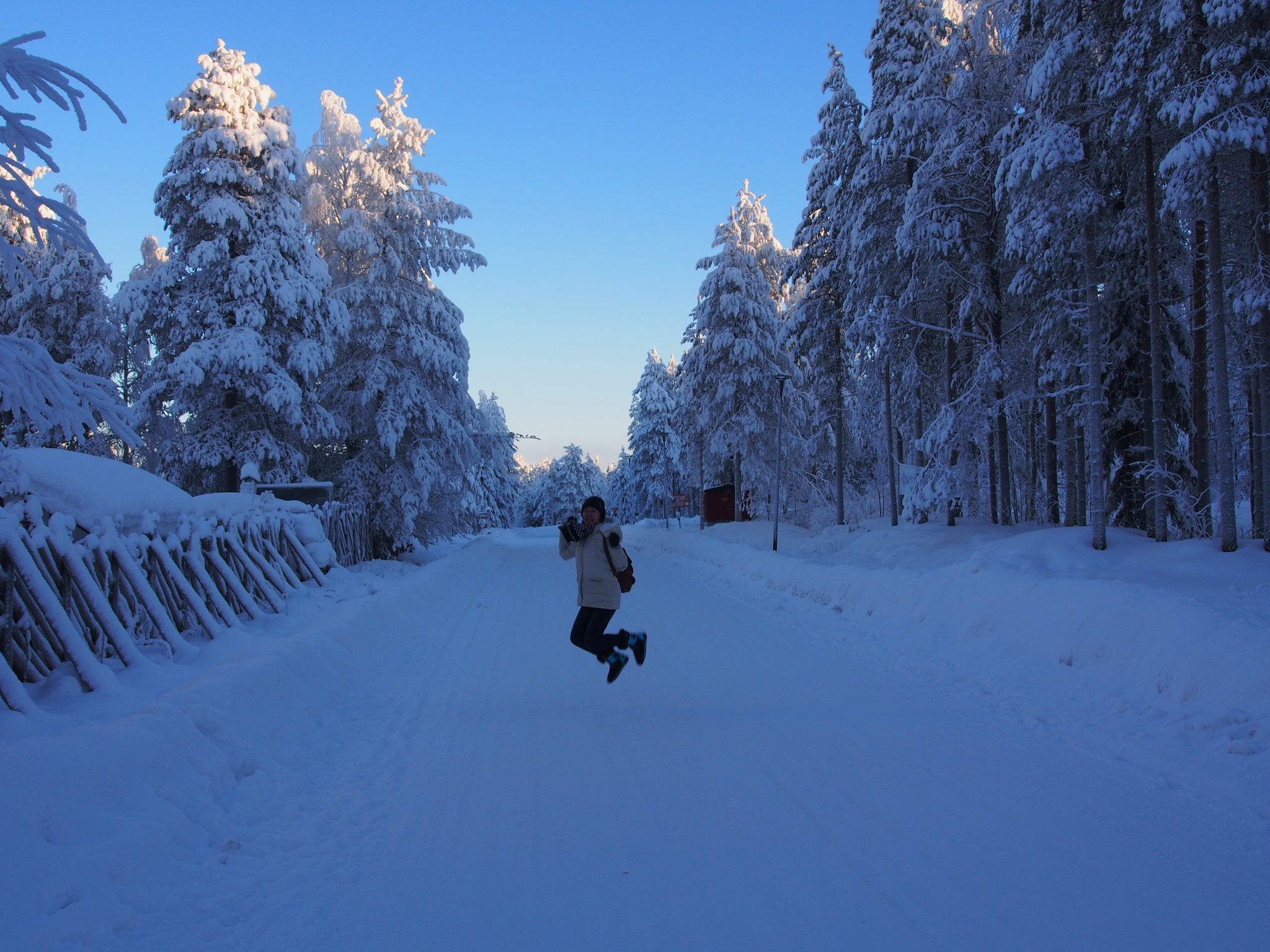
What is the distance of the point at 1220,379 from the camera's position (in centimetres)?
974

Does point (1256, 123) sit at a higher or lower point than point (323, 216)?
lower

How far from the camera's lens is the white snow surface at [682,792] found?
125 inches

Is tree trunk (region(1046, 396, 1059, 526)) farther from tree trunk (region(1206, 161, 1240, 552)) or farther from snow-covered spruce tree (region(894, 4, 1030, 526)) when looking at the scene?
tree trunk (region(1206, 161, 1240, 552))

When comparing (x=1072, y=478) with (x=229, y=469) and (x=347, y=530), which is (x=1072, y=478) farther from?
(x=229, y=469)

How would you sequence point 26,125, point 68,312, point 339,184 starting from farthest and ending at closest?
point 68,312 < point 339,184 < point 26,125

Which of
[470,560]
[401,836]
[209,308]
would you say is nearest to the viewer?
[401,836]

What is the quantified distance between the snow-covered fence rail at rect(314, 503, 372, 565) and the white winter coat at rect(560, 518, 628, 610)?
951cm

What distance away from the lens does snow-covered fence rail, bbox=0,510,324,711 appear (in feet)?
18.5

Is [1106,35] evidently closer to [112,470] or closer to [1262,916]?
[1262,916]

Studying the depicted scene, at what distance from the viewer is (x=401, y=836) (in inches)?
159

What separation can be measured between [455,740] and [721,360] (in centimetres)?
2818

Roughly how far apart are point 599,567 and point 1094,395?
9.15 metres

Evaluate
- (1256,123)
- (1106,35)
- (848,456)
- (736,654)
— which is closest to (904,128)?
(1106,35)

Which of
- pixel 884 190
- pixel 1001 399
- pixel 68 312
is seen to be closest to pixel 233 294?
pixel 68 312
